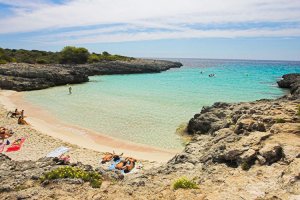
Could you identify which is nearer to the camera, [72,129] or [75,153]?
[75,153]

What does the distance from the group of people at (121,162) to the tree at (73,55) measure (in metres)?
94.8

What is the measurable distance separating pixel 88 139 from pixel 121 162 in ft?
25.9

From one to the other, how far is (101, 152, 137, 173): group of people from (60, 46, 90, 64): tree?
9481 cm

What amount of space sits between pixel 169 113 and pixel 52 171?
1034 inches

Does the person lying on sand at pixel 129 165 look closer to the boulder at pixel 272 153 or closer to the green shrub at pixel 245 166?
the green shrub at pixel 245 166

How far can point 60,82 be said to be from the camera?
70.9 metres

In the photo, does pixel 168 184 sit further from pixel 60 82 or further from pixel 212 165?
pixel 60 82

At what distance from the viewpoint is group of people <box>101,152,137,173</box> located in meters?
18.5

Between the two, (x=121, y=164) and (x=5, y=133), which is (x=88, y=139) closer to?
(x=5, y=133)

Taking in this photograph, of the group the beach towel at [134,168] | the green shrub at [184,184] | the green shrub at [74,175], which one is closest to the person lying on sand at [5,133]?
the beach towel at [134,168]

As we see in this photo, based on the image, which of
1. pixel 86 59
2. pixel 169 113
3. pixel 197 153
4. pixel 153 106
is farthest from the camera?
pixel 86 59

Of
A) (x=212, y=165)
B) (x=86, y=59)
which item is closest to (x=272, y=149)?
(x=212, y=165)

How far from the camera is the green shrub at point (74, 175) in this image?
1033cm

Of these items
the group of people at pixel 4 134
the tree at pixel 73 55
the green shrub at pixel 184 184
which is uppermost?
the tree at pixel 73 55
